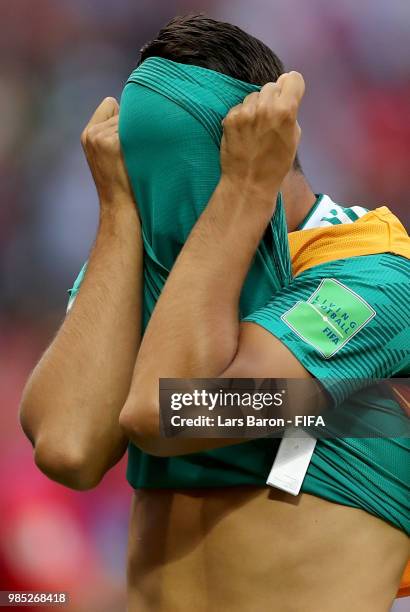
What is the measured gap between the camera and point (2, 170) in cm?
346

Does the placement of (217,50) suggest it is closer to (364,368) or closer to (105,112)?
(105,112)

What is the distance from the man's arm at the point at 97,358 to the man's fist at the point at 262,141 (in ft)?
0.88

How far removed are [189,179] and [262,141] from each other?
141 millimetres

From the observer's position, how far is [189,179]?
144cm

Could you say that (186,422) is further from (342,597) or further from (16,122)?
(16,122)

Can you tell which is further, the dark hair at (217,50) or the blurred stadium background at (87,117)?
the blurred stadium background at (87,117)

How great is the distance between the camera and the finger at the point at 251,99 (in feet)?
4.53

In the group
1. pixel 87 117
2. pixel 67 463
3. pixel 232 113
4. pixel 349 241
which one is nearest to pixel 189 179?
pixel 232 113

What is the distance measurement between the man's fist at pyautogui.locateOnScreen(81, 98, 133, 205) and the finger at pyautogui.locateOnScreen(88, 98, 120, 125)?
0.04 meters

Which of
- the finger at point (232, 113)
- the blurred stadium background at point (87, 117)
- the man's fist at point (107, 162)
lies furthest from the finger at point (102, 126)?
the blurred stadium background at point (87, 117)

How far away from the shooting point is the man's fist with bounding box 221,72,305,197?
1.36 meters

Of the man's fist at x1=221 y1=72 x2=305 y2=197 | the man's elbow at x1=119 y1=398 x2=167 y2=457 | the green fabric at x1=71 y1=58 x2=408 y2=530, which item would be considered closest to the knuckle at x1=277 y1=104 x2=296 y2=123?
the man's fist at x1=221 y1=72 x2=305 y2=197

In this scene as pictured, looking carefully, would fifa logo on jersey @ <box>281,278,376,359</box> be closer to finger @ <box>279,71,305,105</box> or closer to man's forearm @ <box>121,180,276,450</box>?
man's forearm @ <box>121,180,276,450</box>

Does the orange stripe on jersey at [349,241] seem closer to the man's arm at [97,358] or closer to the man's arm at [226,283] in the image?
the man's arm at [226,283]
